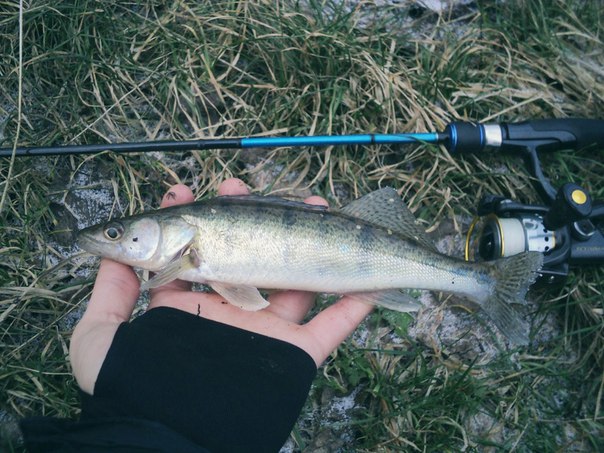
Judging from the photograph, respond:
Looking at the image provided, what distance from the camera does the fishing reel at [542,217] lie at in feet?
12.2

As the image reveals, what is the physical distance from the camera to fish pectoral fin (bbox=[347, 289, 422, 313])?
345 cm

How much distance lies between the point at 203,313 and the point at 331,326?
84 centimetres

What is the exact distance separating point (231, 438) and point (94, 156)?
8.47 ft

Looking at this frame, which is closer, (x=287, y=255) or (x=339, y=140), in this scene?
(x=287, y=255)

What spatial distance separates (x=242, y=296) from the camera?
324cm

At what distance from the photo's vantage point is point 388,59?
4422 mm

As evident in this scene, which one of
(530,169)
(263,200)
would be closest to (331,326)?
(263,200)

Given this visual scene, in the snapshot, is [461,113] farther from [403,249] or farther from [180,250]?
[180,250]

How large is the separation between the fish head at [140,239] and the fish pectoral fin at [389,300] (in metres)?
1.23

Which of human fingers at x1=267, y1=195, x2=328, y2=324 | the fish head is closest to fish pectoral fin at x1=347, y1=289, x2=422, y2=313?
human fingers at x1=267, y1=195, x2=328, y2=324

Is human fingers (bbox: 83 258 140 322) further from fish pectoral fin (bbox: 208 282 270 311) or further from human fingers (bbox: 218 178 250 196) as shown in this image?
human fingers (bbox: 218 178 250 196)

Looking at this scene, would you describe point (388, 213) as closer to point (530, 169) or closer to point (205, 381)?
point (530, 169)

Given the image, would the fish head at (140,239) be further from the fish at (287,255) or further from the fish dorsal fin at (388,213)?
the fish dorsal fin at (388,213)

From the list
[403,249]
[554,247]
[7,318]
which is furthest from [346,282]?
[7,318]
